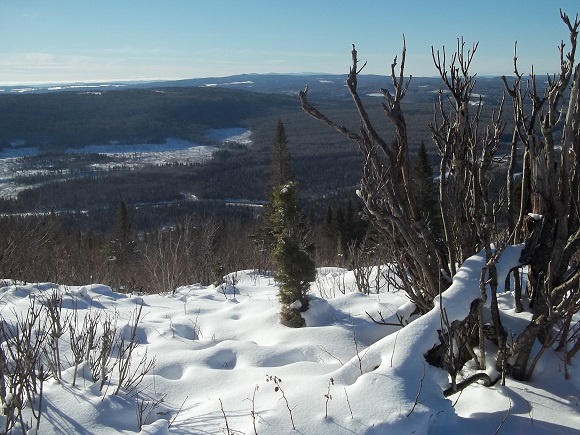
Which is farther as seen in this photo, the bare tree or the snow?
the bare tree

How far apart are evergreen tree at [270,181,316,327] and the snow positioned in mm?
536

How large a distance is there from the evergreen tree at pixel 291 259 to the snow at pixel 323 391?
536 mm

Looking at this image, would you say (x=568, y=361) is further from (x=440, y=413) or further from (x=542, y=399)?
(x=440, y=413)

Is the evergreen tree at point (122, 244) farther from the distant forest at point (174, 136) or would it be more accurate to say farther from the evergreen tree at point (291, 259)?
the evergreen tree at point (291, 259)

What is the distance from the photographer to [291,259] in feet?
17.6

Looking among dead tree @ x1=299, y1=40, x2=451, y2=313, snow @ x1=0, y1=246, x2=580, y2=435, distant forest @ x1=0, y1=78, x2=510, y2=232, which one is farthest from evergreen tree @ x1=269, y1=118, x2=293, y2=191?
dead tree @ x1=299, y1=40, x2=451, y2=313

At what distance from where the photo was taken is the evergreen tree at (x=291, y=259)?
526 centimetres

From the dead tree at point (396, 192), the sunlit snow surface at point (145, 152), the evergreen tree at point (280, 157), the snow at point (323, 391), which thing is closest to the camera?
the snow at point (323, 391)

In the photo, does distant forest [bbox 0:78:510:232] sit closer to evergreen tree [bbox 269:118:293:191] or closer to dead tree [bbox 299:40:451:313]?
evergreen tree [bbox 269:118:293:191]

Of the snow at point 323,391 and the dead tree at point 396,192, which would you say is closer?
the snow at point 323,391

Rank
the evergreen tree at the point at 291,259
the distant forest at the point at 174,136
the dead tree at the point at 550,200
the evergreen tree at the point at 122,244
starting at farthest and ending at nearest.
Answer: the distant forest at the point at 174,136
the evergreen tree at the point at 122,244
the evergreen tree at the point at 291,259
the dead tree at the point at 550,200

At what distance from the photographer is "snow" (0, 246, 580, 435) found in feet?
9.41

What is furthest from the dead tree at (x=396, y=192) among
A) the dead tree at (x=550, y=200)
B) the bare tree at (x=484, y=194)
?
the dead tree at (x=550, y=200)

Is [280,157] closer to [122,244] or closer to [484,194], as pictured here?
→ [122,244]
